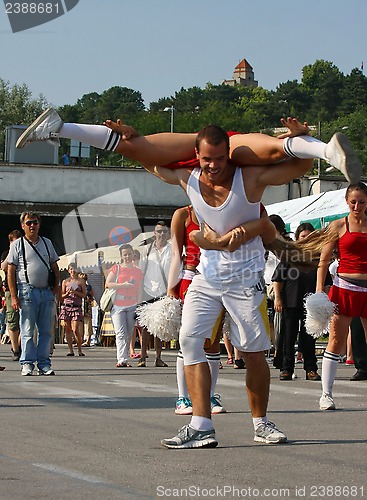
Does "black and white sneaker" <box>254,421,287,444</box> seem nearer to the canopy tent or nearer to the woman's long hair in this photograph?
the woman's long hair

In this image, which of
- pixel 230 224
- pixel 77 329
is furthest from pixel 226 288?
pixel 77 329

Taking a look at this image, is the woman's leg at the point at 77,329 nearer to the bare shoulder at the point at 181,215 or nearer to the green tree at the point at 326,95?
the bare shoulder at the point at 181,215

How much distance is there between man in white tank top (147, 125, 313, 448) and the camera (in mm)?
7688

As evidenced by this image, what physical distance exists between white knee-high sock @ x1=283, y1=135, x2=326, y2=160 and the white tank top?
448mm

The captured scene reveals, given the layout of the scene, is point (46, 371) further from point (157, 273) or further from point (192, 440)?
point (192, 440)

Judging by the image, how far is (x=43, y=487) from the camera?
20.0ft

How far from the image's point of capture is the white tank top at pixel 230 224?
303 inches

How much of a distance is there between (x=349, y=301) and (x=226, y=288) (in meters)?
3.46

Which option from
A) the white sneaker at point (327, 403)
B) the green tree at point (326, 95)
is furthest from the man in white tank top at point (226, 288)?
the green tree at point (326, 95)

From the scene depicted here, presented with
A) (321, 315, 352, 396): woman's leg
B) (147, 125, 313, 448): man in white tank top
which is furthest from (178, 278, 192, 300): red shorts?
(147, 125, 313, 448): man in white tank top

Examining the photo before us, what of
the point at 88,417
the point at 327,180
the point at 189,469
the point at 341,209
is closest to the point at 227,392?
the point at 88,417

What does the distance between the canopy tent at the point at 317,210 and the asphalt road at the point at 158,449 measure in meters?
7.95

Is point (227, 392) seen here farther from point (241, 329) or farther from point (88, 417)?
point (241, 329)

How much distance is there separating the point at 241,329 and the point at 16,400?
4.23m
